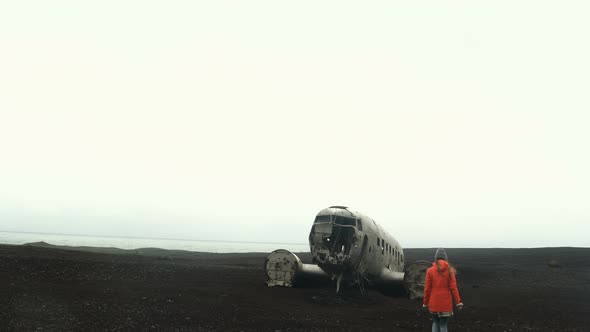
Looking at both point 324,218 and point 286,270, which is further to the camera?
point 286,270

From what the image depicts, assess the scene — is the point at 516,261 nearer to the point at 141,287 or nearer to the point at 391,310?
the point at 391,310

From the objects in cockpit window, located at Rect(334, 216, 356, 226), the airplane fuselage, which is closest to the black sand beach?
the airplane fuselage

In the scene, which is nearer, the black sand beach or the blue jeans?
the blue jeans

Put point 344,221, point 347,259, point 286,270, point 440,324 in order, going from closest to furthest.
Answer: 1. point 440,324
2. point 347,259
3. point 344,221
4. point 286,270

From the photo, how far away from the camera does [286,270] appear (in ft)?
79.5

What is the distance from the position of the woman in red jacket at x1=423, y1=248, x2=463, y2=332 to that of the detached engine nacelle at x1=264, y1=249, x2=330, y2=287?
12752 mm

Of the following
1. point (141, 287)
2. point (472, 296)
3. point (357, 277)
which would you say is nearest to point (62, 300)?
point (141, 287)

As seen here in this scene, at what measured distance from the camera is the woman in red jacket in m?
11.3

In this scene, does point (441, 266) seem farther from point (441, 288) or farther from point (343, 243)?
point (343, 243)

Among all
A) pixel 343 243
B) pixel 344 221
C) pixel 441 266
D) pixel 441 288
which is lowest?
pixel 441 288

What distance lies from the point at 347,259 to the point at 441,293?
9453 mm

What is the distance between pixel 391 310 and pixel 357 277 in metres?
2.61

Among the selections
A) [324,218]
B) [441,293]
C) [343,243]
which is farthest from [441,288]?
[324,218]

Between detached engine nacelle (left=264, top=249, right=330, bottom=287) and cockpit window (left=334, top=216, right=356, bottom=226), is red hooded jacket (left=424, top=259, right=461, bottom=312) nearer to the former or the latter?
cockpit window (left=334, top=216, right=356, bottom=226)
